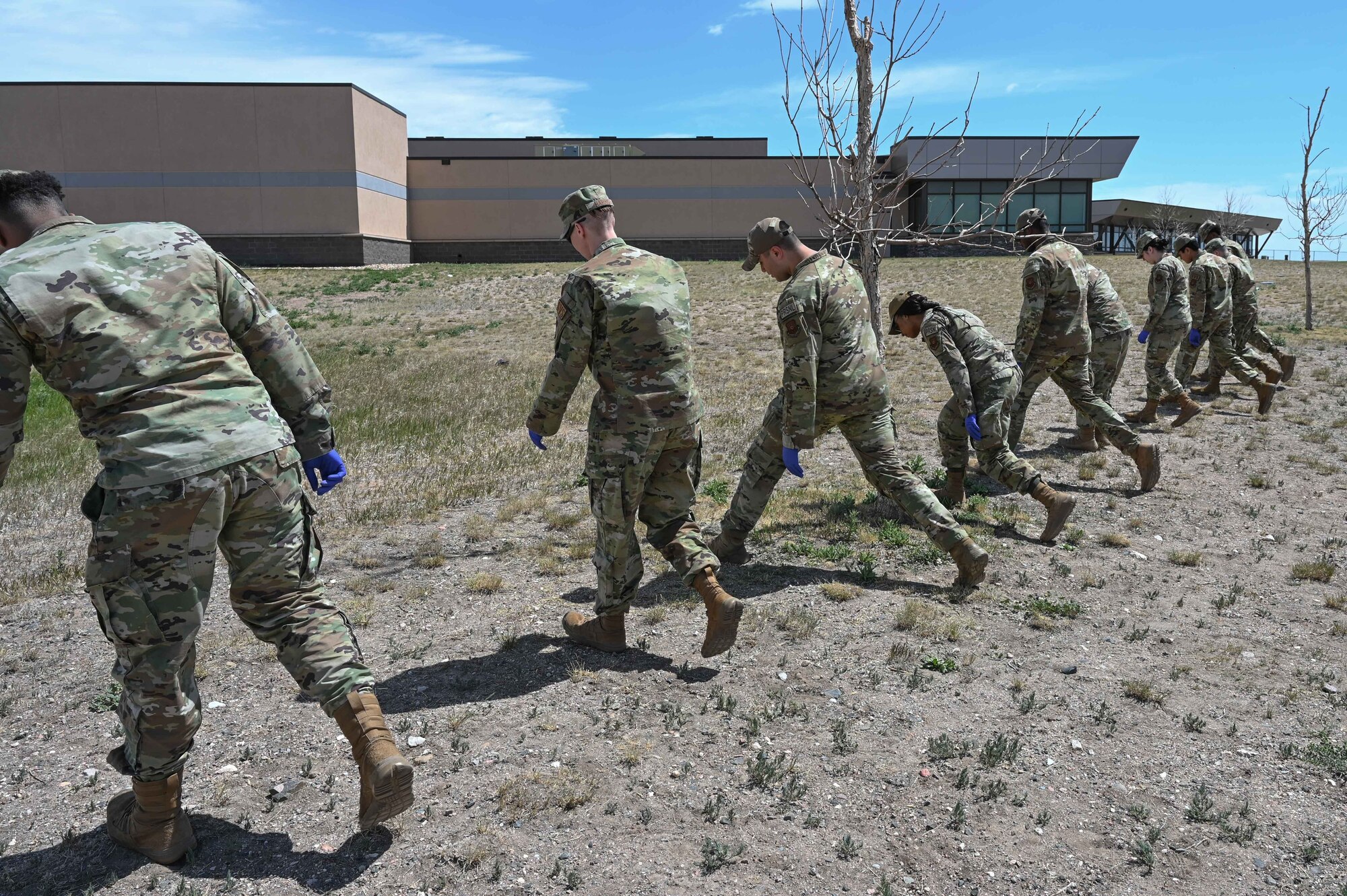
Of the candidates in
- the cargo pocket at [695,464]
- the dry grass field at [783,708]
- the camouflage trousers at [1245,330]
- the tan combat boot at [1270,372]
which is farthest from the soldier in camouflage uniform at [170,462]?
the camouflage trousers at [1245,330]

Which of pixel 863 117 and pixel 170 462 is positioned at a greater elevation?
pixel 863 117

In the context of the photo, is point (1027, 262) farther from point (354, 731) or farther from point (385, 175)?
point (385, 175)

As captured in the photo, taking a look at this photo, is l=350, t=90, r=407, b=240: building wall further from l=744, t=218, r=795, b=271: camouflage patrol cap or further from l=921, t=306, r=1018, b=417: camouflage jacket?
l=744, t=218, r=795, b=271: camouflage patrol cap

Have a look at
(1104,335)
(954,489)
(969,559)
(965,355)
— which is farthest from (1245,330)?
(969,559)

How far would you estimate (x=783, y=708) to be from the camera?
13.4ft

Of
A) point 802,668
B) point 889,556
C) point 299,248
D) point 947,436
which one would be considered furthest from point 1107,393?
point 299,248

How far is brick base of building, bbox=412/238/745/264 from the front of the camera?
4141 centimetres

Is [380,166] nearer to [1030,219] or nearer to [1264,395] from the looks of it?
[1030,219]

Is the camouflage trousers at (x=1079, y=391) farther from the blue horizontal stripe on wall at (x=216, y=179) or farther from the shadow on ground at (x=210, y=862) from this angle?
the blue horizontal stripe on wall at (x=216, y=179)

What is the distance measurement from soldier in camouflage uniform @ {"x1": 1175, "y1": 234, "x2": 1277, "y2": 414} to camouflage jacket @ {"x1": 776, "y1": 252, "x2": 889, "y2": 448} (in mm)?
7101

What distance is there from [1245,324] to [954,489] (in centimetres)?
680

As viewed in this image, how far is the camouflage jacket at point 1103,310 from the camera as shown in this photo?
849 centimetres

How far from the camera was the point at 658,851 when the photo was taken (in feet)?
10.2

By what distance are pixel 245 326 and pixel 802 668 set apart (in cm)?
294
